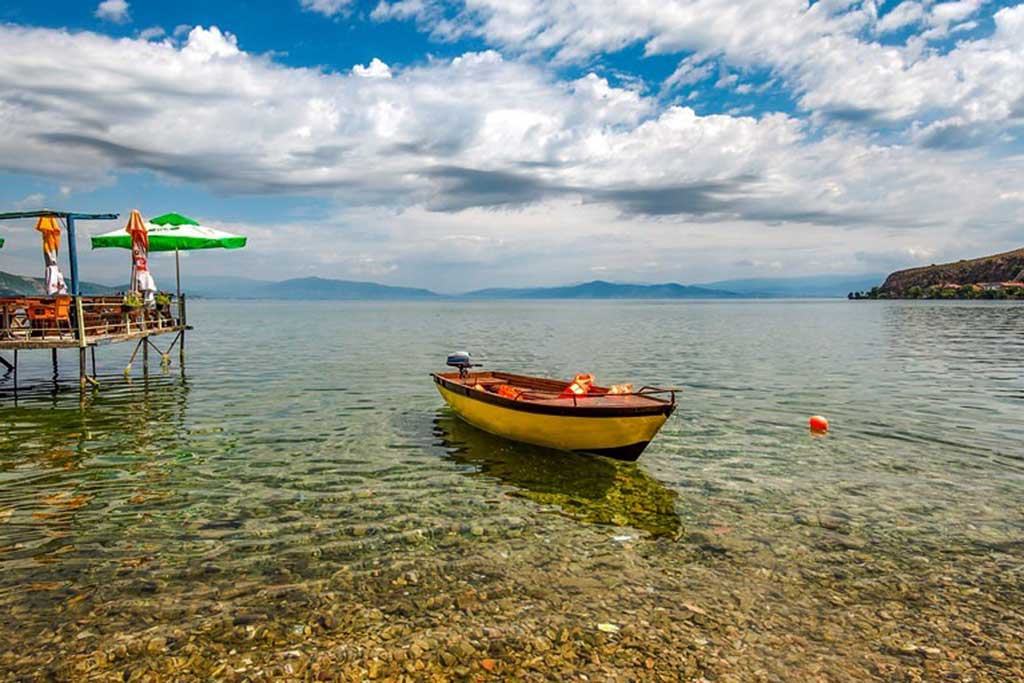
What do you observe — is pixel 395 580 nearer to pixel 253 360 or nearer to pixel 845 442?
pixel 845 442

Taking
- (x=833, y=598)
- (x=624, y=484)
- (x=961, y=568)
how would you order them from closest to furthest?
(x=833, y=598) → (x=961, y=568) → (x=624, y=484)

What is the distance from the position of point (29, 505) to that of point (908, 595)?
52.5 feet

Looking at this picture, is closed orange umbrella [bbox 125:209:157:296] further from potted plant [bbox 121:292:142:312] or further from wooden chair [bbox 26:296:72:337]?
wooden chair [bbox 26:296:72:337]

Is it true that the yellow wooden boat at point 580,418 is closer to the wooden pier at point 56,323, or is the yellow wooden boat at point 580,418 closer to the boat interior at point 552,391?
the boat interior at point 552,391

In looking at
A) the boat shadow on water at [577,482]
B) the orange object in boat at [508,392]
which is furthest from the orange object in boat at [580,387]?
the boat shadow on water at [577,482]

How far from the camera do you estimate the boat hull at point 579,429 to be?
14203 millimetres

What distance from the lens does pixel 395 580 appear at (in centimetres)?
901

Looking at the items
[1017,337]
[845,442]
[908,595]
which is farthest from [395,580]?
[1017,337]

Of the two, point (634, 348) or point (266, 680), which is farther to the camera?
point (634, 348)

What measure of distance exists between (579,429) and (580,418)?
42 centimetres

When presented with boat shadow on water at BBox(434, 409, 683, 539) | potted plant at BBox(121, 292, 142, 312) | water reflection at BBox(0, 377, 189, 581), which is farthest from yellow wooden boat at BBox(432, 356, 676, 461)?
potted plant at BBox(121, 292, 142, 312)

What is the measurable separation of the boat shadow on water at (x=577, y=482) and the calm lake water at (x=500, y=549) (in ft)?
0.27

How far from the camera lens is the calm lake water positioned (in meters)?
7.18

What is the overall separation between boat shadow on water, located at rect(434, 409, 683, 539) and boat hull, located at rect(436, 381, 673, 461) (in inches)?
15.9
